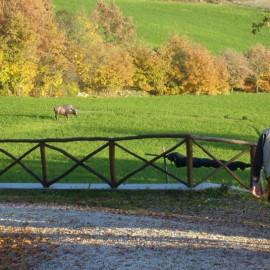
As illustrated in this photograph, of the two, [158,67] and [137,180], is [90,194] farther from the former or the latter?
[158,67]

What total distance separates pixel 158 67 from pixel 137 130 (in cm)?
4290

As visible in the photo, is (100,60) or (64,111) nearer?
(64,111)

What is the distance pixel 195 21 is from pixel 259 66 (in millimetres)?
22463

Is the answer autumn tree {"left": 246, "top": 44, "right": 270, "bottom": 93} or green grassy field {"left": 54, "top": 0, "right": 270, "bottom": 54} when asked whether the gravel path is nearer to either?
autumn tree {"left": 246, "top": 44, "right": 270, "bottom": 93}

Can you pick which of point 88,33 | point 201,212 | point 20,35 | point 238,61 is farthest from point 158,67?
point 201,212

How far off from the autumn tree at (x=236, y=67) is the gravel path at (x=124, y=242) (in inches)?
2856

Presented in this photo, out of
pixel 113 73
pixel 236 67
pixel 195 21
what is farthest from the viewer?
pixel 195 21

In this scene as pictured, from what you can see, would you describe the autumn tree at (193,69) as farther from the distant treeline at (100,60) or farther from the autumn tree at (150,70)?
the autumn tree at (150,70)

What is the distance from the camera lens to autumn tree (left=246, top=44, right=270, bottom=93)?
278 feet

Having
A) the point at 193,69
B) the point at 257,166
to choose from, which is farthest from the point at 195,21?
the point at 257,166

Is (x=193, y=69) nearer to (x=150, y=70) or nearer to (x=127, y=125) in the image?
(x=150, y=70)

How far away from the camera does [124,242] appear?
9148 mm

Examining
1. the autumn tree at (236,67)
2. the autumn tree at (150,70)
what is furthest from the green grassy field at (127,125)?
the autumn tree at (236,67)

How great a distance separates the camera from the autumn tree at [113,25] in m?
84.7
